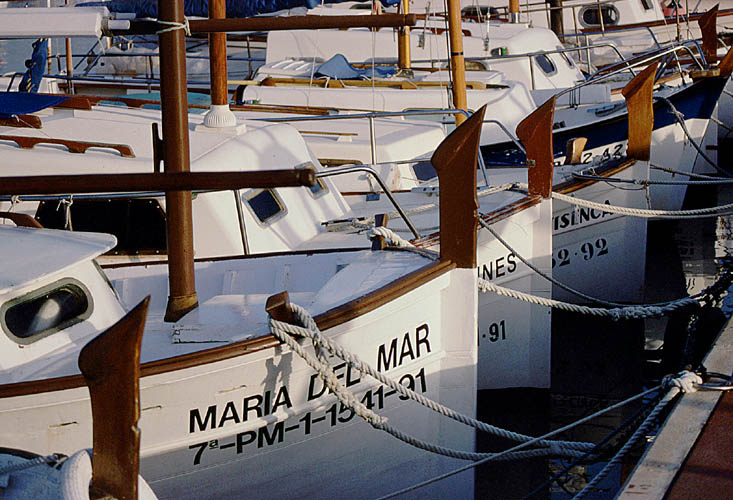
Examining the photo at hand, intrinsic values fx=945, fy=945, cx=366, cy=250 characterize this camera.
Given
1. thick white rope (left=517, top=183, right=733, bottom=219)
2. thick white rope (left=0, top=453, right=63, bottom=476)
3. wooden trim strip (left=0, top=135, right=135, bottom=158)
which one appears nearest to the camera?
thick white rope (left=0, top=453, right=63, bottom=476)

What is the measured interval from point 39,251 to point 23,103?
3465 millimetres

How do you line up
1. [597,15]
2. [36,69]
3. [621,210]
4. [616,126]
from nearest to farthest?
[621,210]
[36,69]
[616,126]
[597,15]

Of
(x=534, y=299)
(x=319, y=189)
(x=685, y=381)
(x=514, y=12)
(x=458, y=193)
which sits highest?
(x=514, y=12)

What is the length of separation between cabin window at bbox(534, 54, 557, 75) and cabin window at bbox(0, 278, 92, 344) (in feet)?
41.8

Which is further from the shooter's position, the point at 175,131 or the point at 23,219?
the point at 23,219

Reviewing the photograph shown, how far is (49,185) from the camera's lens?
388 centimetres

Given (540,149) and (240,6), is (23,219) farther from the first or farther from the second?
(240,6)

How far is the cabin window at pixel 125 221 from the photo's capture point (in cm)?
680

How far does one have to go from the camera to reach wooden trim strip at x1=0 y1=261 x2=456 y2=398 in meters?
4.14

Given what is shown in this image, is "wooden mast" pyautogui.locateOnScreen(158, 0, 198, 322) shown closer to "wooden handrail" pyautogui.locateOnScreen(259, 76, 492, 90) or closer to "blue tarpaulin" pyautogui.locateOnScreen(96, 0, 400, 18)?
"blue tarpaulin" pyautogui.locateOnScreen(96, 0, 400, 18)

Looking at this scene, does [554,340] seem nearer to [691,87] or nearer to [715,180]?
[715,180]

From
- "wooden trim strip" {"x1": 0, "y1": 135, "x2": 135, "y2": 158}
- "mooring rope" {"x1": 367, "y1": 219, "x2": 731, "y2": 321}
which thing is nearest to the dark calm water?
"mooring rope" {"x1": 367, "y1": 219, "x2": 731, "y2": 321}

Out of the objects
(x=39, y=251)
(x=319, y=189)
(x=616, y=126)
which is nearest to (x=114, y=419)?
(x=39, y=251)

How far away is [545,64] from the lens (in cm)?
1655
